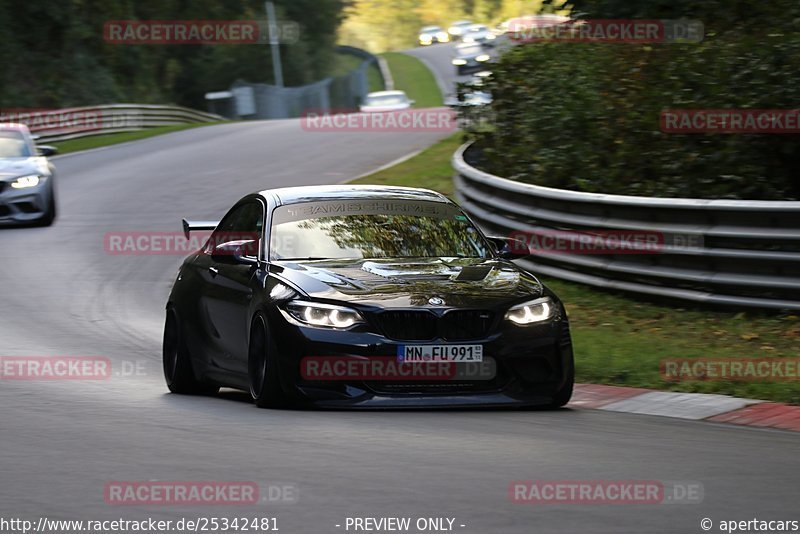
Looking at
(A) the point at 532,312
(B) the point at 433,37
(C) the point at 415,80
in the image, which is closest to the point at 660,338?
(A) the point at 532,312

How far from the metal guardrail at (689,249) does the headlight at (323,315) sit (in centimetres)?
492

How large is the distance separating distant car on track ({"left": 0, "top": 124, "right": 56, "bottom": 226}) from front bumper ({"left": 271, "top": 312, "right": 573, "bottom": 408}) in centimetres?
1496

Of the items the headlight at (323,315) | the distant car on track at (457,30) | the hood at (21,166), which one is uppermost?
the headlight at (323,315)

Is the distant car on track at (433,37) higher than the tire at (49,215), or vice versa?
the tire at (49,215)

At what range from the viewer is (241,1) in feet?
261

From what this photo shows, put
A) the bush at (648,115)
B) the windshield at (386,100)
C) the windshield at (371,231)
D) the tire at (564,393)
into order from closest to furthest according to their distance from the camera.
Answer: the tire at (564,393), the windshield at (371,231), the bush at (648,115), the windshield at (386,100)

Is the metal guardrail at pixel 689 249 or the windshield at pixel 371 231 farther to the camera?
the metal guardrail at pixel 689 249

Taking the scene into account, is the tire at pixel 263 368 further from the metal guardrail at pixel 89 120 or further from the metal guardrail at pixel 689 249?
the metal guardrail at pixel 89 120

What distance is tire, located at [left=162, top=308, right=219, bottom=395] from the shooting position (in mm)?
11102

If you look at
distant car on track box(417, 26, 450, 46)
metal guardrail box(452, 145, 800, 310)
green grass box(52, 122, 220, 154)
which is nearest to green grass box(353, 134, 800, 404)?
metal guardrail box(452, 145, 800, 310)

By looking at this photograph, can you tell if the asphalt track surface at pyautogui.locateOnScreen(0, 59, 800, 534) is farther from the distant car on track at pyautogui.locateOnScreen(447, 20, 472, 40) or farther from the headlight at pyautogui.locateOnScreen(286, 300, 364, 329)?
the distant car on track at pyautogui.locateOnScreen(447, 20, 472, 40)

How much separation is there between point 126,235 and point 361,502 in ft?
57.3

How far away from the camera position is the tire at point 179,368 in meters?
11.1

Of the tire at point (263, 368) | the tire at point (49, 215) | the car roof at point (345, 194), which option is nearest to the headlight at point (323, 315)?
the tire at point (263, 368)
